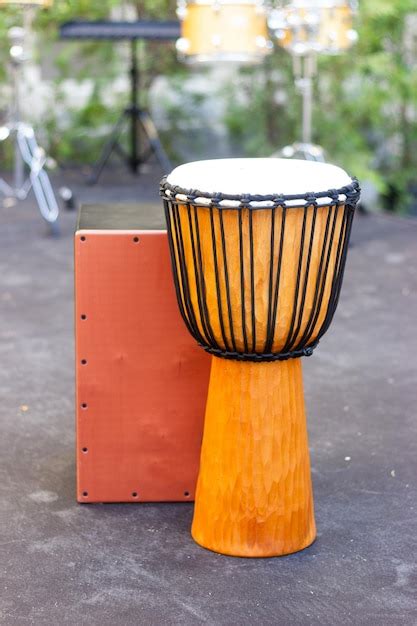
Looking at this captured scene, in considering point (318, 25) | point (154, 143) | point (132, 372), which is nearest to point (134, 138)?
point (154, 143)

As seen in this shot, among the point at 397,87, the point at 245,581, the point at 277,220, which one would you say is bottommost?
the point at 397,87

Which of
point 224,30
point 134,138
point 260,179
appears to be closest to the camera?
point 260,179

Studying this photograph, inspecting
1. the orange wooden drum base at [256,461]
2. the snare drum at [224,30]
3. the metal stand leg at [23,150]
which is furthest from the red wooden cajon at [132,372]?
the snare drum at [224,30]

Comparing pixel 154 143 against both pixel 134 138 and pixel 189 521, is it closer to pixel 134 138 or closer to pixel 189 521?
pixel 134 138

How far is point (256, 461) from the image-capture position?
2.18m

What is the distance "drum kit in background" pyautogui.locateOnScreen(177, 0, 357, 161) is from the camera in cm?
491

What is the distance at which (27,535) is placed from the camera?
2.27 m

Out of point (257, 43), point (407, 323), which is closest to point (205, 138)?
point (257, 43)

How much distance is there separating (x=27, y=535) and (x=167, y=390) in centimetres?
43

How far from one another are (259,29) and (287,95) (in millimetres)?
1699

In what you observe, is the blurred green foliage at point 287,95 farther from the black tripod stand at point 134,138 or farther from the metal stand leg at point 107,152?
the metal stand leg at point 107,152

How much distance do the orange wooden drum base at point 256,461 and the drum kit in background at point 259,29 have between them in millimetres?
2822

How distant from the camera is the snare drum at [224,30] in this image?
5061mm

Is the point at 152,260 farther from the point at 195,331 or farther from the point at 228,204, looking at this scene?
the point at 228,204
